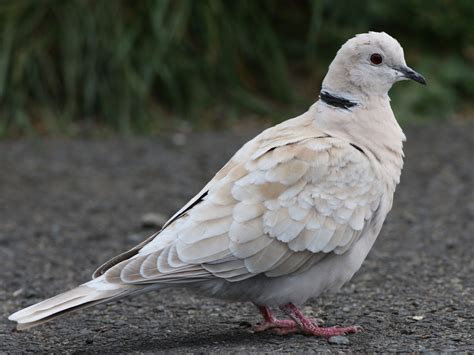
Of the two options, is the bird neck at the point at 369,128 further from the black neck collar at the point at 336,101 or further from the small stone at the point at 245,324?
the small stone at the point at 245,324

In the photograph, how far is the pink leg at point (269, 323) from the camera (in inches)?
161

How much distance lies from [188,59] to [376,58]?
5.55 meters

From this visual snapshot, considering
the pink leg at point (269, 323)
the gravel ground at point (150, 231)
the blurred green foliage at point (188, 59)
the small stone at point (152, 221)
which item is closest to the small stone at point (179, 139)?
the gravel ground at point (150, 231)

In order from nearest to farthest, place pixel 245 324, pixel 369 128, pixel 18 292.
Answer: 1. pixel 369 128
2. pixel 245 324
3. pixel 18 292

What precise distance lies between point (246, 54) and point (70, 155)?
96.0 inches

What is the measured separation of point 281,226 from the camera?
12.5 feet

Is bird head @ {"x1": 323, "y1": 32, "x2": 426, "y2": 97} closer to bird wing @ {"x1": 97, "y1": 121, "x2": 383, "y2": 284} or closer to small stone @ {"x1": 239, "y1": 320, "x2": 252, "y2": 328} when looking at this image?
bird wing @ {"x1": 97, "y1": 121, "x2": 383, "y2": 284}

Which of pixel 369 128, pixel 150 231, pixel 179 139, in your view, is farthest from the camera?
pixel 179 139

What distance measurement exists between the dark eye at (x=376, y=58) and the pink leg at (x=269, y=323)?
3.88ft

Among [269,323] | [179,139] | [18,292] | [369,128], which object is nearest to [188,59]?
[179,139]

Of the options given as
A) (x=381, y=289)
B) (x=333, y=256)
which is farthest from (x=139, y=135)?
(x=333, y=256)

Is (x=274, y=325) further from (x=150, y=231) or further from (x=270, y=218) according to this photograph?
Answer: (x=150, y=231)

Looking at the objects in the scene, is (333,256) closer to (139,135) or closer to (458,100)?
(139,135)

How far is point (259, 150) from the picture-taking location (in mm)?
3984
